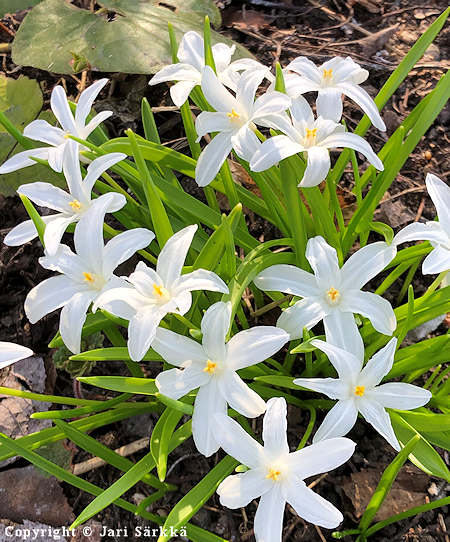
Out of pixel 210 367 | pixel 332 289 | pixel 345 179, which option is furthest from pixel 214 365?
pixel 345 179

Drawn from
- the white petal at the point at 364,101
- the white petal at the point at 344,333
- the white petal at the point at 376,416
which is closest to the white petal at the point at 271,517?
the white petal at the point at 376,416

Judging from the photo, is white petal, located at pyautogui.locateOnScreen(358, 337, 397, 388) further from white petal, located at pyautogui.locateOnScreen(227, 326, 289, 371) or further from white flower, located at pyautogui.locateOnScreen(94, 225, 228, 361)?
white flower, located at pyautogui.locateOnScreen(94, 225, 228, 361)

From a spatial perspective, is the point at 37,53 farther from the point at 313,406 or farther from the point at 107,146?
the point at 313,406

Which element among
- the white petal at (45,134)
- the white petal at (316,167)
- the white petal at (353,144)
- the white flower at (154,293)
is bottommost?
the white flower at (154,293)

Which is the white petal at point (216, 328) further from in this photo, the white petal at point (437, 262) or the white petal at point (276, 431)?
the white petal at point (437, 262)

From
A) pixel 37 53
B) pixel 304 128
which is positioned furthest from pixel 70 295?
pixel 37 53

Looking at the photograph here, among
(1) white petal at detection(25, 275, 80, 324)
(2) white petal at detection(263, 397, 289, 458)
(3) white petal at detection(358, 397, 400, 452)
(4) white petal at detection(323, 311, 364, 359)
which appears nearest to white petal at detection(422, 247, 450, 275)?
(4) white petal at detection(323, 311, 364, 359)

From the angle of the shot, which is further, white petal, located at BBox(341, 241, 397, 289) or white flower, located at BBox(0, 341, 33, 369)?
white petal, located at BBox(341, 241, 397, 289)

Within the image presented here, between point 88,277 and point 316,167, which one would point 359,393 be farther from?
point 88,277
